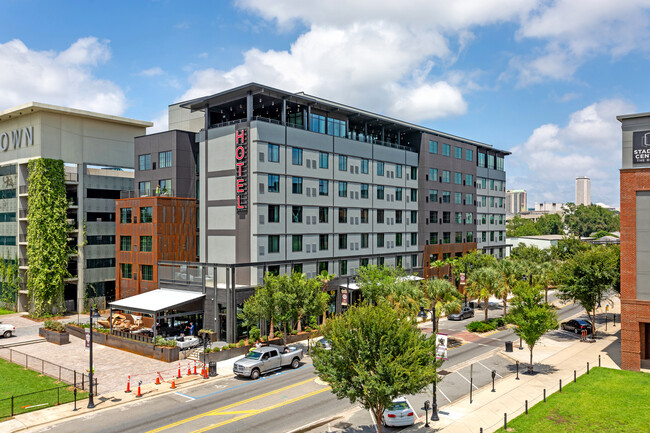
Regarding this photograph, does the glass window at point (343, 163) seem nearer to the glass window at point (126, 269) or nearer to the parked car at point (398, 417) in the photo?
the glass window at point (126, 269)

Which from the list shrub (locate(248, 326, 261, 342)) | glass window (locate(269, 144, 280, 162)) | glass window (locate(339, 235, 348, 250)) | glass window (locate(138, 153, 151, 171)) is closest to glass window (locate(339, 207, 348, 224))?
glass window (locate(339, 235, 348, 250))

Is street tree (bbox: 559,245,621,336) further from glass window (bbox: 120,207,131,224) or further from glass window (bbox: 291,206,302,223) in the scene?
glass window (bbox: 120,207,131,224)

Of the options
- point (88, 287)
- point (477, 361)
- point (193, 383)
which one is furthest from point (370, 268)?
point (88, 287)

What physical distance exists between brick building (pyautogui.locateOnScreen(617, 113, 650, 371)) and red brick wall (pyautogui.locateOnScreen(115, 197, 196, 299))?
44849mm

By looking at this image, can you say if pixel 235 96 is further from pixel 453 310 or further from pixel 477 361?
pixel 477 361

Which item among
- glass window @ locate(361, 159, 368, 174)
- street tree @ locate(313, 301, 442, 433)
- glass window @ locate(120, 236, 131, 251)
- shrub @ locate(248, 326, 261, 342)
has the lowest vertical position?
shrub @ locate(248, 326, 261, 342)

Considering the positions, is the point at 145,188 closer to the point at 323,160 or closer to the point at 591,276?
the point at 323,160

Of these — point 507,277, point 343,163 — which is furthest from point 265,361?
point 507,277

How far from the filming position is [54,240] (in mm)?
63688

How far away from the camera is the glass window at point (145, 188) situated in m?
62.4

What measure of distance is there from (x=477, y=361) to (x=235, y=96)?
37403 millimetres

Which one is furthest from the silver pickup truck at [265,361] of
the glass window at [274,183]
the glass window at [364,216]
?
the glass window at [364,216]

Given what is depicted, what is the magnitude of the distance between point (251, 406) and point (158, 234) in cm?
3139

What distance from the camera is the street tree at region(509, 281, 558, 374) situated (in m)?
37.1
